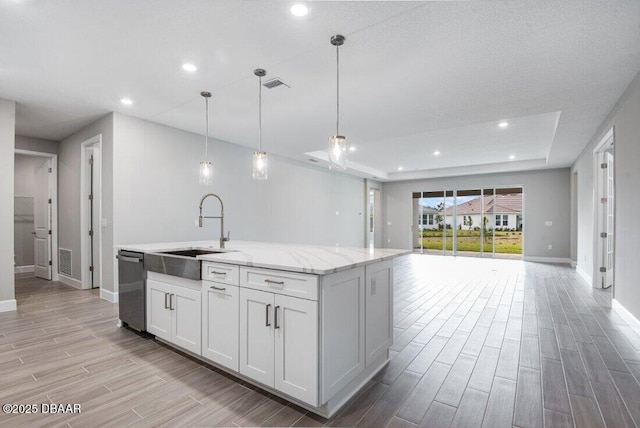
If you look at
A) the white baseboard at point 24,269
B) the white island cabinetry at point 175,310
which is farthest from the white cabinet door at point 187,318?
the white baseboard at point 24,269

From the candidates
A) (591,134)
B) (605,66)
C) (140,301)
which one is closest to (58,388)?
(140,301)

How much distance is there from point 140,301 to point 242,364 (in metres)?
1.56

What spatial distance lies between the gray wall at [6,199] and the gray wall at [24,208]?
145 inches

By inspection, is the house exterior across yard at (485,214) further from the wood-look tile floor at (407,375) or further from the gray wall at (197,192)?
the wood-look tile floor at (407,375)

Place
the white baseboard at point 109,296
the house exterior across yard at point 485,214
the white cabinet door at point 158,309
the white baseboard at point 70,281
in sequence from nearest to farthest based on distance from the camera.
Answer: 1. the white cabinet door at point 158,309
2. the white baseboard at point 109,296
3. the white baseboard at point 70,281
4. the house exterior across yard at point 485,214

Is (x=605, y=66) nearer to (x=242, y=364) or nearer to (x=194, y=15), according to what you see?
(x=194, y=15)

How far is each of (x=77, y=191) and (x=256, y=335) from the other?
5.09 metres

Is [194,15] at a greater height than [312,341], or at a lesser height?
greater

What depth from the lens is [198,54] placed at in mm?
2812

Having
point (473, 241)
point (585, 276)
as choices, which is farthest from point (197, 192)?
point (473, 241)

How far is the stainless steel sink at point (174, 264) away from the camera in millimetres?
2475

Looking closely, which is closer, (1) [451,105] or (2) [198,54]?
(2) [198,54]

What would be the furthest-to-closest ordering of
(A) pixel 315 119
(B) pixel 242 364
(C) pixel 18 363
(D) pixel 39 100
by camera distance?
(A) pixel 315 119 < (D) pixel 39 100 < (C) pixel 18 363 < (B) pixel 242 364

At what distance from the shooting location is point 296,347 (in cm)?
185
